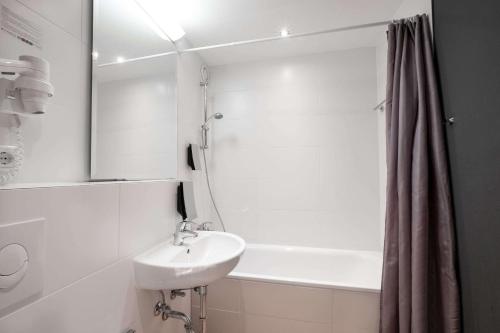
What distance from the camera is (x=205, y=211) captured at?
7.05 ft

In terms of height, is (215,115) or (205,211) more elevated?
(215,115)

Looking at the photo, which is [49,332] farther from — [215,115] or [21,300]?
[215,115]

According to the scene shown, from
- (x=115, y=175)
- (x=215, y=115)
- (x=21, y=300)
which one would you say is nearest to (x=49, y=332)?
(x=21, y=300)

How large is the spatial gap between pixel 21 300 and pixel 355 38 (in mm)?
2404

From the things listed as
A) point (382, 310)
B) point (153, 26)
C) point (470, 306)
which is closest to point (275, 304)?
point (382, 310)

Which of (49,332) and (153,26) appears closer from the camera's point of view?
(49,332)

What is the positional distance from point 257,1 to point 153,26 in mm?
693

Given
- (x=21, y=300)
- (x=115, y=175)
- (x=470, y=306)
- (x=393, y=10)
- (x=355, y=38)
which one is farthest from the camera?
(x=355, y=38)

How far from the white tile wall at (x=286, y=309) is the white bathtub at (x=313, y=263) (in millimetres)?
313

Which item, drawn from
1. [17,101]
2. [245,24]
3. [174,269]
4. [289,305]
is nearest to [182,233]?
[174,269]

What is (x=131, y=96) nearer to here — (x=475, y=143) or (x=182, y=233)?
(x=182, y=233)

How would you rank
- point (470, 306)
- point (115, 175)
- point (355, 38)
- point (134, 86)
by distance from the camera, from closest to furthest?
1. point (470, 306)
2. point (115, 175)
3. point (134, 86)
4. point (355, 38)

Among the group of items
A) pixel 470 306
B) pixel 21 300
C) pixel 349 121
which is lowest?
pixel 470 306

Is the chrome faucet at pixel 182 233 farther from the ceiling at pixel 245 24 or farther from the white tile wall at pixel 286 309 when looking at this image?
the ceiling at pixel 245 24
